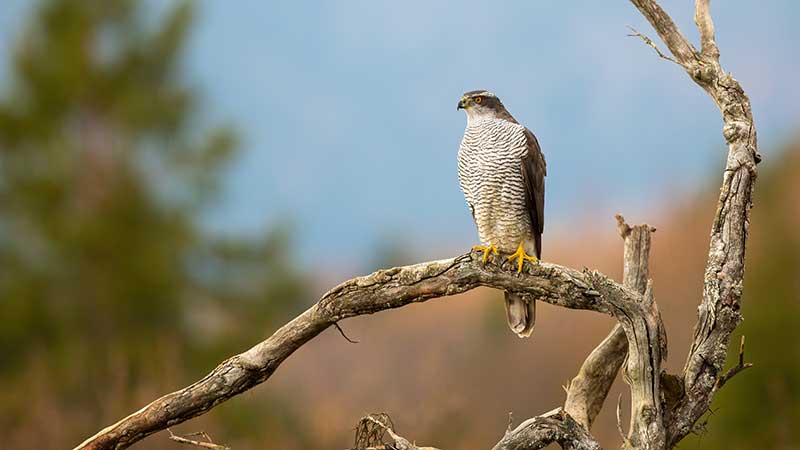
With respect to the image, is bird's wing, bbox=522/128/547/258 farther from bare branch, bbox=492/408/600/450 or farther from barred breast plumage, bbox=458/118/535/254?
bare branch, bbox=492/408/600/450

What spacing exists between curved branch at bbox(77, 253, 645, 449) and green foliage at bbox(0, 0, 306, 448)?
8.82 metres

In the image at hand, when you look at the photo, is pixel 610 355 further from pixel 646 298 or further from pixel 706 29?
pixel 706 29

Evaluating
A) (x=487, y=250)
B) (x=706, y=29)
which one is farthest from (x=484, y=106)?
(x=706, y=29)

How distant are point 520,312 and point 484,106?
1175mm

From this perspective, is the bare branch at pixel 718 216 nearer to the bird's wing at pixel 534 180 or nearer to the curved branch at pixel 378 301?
the curved branch at pixel 378 301

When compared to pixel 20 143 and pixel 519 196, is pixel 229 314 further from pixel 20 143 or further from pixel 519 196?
pixel 519 196

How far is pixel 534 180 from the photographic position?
502cm

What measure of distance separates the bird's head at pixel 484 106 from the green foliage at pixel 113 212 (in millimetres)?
8803

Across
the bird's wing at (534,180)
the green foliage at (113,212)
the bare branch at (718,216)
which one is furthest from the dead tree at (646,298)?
the green foliage at (113,212)

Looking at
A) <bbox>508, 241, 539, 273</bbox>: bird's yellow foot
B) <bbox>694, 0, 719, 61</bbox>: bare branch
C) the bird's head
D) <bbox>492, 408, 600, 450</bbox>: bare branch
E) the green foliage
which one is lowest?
<bbox>492, 408, 600, 450</bbox>: bare branch

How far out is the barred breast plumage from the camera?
4.98 metres

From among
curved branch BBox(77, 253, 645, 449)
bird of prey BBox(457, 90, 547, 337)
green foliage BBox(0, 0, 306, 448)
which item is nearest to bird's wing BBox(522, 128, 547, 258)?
bird of prey BBox(457, 90, 547, 337)

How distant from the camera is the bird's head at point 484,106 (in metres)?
5.22

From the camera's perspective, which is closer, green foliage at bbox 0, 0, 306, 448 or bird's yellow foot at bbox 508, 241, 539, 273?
bird's yellow foot at bbox 508, 241, 539, 273
